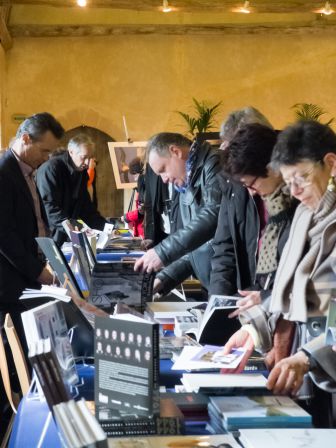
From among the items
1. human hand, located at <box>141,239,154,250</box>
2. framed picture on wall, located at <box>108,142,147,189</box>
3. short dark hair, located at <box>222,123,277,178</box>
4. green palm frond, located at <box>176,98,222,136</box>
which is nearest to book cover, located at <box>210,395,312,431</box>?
short dark hair, located at <box>222,123,277,178</box>

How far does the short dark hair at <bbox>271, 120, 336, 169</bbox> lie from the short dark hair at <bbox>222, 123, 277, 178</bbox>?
0.38 metres

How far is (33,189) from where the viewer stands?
4371 mm

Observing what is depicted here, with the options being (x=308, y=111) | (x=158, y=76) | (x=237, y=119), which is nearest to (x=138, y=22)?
(x=158, y=76)

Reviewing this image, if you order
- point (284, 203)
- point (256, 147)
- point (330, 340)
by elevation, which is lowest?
point (330, 340)

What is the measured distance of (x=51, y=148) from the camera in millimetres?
4227

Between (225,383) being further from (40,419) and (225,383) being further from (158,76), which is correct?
(158,76)

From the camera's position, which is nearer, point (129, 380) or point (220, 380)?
point (129, 380)

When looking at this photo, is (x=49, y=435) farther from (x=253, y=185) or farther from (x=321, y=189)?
(x=253, y=185)

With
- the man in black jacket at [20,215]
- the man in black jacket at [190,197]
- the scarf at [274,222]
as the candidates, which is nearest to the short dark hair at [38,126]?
the man in black jacket at [20,215]

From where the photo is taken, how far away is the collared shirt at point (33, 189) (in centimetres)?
420

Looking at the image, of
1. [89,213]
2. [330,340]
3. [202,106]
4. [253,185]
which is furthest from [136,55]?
[330,340]

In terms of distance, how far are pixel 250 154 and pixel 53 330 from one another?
0.99 meters

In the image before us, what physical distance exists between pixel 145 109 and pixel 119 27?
5.13ft

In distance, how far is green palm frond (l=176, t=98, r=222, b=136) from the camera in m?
12.7
